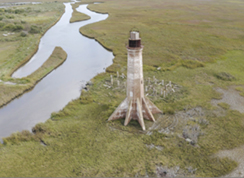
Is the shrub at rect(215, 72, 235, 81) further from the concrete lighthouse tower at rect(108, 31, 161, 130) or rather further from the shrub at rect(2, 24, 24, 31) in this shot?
the shrub at rect(2, 24, 24, 31)

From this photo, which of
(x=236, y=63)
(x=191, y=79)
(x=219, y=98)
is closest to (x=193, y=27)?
(x=236, y=63)

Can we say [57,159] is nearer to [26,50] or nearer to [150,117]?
[150,117]

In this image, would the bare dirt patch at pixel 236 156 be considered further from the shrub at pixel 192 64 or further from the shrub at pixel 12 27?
the shrub at pixel 12 27

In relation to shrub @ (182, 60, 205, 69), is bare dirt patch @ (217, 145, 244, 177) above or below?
below

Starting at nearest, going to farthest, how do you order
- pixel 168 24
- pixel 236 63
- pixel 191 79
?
pixel 191 79 < pixel 236 63 < pixel 168 24

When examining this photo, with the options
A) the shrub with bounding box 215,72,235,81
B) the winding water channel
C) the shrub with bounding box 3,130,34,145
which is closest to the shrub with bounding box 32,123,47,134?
the shrub with bounding box 3,130,34,145

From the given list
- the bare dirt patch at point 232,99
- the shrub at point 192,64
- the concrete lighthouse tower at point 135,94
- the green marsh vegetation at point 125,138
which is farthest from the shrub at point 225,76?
the concrete lighthouse tower at point 135,94
